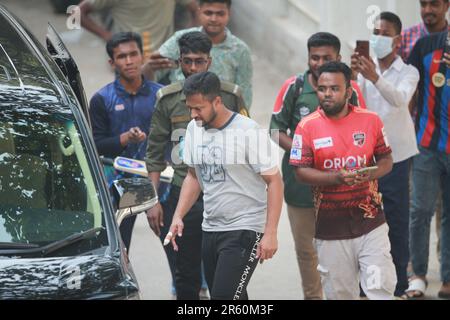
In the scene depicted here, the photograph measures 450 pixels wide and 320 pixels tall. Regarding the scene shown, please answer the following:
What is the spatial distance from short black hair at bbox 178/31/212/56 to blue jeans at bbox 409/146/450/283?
2.07 meters

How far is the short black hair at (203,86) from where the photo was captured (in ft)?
21.5

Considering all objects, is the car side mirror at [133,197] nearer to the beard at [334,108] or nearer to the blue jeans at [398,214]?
the beard at [334,108]

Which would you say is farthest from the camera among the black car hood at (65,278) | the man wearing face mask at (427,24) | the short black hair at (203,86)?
the man wearing face mask at (427,24)

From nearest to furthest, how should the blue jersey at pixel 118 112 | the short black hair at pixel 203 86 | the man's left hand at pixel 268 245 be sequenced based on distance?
the man's left hand at pixel 268 245 → the short black hair at pixel 203 86 → the blue jersey at pixel 118 112

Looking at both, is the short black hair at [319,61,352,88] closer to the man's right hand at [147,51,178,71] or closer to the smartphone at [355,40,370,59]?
the smartphone at [355,40,370,59]

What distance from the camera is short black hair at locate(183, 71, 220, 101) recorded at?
258 inches

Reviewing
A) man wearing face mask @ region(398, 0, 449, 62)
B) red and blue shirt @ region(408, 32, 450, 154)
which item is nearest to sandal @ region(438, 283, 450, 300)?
red and blue shirt @ region(408, 32, 450, 154)

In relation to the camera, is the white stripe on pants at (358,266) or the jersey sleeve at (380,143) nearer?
the white stripe on pants at (358,266)

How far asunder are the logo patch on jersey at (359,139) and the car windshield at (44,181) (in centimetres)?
195

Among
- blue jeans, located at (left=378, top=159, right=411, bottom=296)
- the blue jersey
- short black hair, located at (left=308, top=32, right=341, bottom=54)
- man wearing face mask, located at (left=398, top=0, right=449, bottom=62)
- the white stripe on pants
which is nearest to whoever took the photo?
the white stripe on pants

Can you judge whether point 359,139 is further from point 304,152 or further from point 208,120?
point 208,120

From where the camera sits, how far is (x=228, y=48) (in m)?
8.64

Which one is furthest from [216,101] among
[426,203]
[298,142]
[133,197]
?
[426,203]

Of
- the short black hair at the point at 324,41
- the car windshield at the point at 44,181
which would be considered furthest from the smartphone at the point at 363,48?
the car windshield at the point at 44,181
